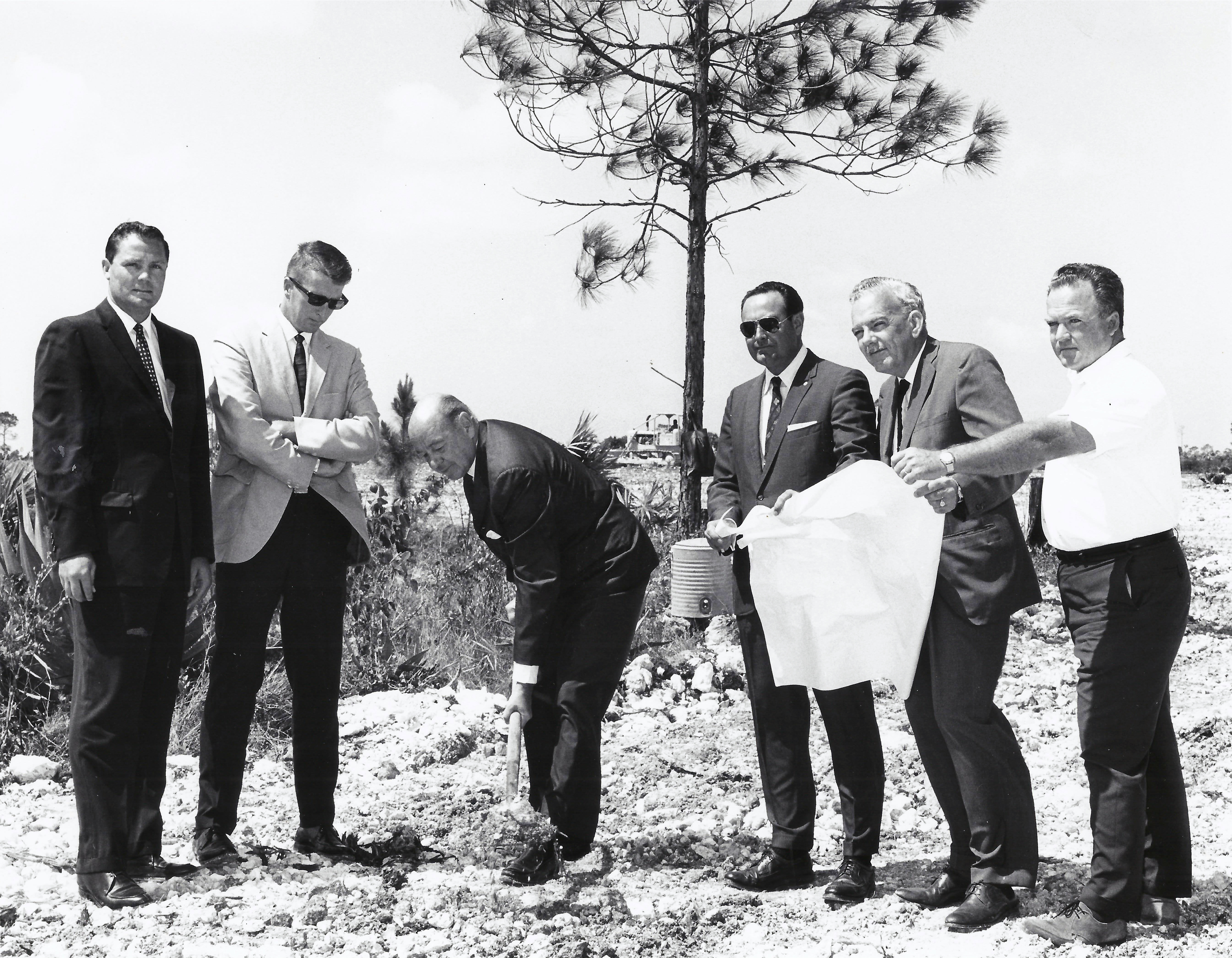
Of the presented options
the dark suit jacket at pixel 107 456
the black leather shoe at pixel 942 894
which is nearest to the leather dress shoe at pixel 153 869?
the dark suit jacket at pixel 107 456

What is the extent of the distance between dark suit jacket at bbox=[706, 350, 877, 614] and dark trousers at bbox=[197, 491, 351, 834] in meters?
1.34

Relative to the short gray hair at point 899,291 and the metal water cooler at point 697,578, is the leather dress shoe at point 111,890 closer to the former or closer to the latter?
the short gray hair at point 899,291

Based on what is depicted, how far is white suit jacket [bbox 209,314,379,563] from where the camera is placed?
3881 millimetres

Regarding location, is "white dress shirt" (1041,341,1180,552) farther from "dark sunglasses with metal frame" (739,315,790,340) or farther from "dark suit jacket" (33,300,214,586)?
"dark suit jacket" (33,300,214,586)

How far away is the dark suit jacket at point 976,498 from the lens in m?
3.36

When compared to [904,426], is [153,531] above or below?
below

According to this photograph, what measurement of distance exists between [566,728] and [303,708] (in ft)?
2.95

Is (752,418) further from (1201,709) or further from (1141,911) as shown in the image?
(1201,709)

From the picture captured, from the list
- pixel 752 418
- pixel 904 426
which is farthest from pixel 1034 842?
pixel 752 418

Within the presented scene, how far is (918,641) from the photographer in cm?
350

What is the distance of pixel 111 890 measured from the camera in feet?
11.5

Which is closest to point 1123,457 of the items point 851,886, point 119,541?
point 851,886

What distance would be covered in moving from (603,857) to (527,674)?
0.73 meters

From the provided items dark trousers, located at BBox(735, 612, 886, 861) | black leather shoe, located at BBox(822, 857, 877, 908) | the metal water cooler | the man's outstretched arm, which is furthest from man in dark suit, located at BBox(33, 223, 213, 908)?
the metal water cooler
